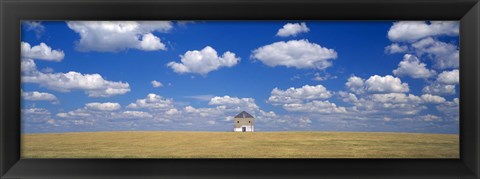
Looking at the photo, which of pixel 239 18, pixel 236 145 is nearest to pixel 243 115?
pixel 236 145

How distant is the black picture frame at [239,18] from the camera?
65.5 inches

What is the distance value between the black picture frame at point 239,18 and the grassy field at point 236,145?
0.09 m

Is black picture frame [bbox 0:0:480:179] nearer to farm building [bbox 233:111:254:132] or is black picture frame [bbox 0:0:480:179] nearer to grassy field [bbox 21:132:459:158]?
grassy field [bbox 21:132:459:158]

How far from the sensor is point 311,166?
5.65 ft

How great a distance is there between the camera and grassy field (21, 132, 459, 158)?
71.7 inches

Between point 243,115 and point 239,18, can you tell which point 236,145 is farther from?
point 239,18

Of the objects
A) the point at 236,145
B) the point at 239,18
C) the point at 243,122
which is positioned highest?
the point at 239,18

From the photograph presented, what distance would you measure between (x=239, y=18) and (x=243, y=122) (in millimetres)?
494

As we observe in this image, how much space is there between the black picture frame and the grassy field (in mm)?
86

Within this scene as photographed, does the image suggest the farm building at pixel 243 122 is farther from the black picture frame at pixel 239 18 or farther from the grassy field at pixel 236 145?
the black picture frame at pixel 239 18

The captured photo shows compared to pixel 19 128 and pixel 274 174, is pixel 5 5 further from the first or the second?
pixel 274 174

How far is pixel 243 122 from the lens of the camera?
1.94 meters

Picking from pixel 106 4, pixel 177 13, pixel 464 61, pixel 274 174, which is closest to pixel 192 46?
pixel 177 13

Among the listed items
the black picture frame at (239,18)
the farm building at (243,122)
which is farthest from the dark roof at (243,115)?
the black picture frame at (239,18)
